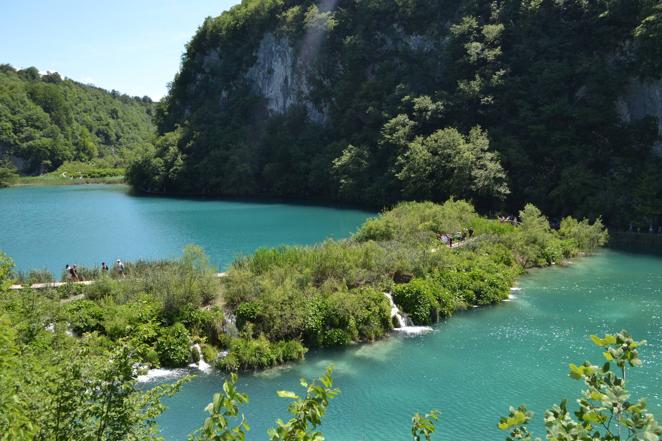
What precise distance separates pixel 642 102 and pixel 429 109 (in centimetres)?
1969

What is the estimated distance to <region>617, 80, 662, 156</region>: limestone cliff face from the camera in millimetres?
47406

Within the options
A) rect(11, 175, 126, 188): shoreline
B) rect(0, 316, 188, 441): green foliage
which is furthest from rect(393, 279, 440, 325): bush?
rect(11, 175, 126, 188): shoreline

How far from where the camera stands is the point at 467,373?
19.2 meters

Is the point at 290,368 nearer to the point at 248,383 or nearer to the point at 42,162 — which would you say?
the point at 248,383

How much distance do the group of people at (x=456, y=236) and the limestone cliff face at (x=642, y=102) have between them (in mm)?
22879

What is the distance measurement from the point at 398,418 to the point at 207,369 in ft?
24.4

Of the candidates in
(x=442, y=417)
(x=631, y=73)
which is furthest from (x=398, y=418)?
(x=631, y=73)

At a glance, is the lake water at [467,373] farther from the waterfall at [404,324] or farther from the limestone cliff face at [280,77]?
the limestone cliff face at [280,77]

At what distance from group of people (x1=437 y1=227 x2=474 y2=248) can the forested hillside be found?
285 feet

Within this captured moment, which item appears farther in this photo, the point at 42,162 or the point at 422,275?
the point at 42,162

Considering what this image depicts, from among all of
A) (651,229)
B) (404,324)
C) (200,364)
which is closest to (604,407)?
(200,364)

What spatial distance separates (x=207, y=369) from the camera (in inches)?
771

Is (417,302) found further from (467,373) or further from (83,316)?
(83,316)

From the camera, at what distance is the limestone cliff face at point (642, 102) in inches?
1866
